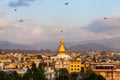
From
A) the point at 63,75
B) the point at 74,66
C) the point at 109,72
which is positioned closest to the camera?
the point at 63,75

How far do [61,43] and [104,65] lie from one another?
116ft

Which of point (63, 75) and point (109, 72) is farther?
point (109, 72)

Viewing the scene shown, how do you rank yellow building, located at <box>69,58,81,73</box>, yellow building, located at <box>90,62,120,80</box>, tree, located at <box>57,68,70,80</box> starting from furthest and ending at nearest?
yellow building, located at <box>69,58,81,73</box> < yellow building, located at <box>90,62,120,80</box> < tree, located at <box>57,68,70,80</box>

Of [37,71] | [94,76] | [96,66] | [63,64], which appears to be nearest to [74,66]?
[63,64]

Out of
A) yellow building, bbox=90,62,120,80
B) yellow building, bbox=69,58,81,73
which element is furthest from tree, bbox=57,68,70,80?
yellow building, bbox=69,58,81,73

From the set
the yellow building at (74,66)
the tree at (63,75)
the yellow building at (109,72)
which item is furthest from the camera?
the yellow building at (74,66)

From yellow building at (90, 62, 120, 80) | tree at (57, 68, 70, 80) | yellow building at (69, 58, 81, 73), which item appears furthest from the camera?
yellow building at (69, 58, 81, 73)

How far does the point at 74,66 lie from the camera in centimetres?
15938

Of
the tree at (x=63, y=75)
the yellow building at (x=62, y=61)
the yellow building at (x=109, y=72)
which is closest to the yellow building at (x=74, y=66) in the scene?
the yellow building at (x=62, y=61)

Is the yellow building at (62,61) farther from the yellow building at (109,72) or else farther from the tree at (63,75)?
the tree at (63,75)

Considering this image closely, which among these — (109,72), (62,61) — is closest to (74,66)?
(62,61)

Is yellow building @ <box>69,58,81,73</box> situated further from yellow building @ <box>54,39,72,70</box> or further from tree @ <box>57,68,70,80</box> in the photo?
tree @ <box>57,68,70,80</box>

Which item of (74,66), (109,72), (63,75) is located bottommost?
(63,75)

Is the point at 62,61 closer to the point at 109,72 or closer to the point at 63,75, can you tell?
the point at 109,72
